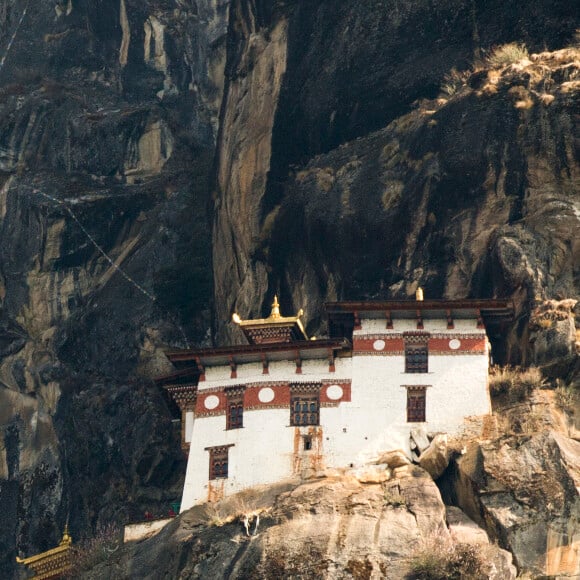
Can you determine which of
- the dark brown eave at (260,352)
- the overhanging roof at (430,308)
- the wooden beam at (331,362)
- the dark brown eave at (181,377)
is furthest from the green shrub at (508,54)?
the dark brown eave at (181,377)

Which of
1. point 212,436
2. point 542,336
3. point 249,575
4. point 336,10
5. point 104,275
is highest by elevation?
point 336,10

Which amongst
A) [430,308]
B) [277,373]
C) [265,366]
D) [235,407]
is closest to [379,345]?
[430,308]

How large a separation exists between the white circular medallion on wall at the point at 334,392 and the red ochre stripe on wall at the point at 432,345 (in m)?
1.78

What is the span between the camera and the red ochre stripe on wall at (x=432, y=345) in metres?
66.6

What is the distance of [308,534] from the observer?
59094 mm

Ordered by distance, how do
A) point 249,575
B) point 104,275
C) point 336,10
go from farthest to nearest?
point 104,275 < point 336,10 < point 249,575

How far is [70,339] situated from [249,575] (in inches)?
1249

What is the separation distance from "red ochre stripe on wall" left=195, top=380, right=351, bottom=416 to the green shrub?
62.7 feet

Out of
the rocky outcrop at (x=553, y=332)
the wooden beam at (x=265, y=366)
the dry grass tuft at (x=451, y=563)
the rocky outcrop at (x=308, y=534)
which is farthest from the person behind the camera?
the wooden beam at (x=265, y=366)

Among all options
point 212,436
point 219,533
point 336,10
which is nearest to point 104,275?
point 336,10

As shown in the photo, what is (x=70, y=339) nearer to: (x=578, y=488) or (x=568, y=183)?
(x=568, y=183)

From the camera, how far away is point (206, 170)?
9469 centimetres

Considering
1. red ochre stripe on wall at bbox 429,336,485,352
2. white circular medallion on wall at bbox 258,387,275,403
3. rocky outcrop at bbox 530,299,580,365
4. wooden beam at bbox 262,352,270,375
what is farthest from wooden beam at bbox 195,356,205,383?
rocky outcrop at bbox 530,299,580,365

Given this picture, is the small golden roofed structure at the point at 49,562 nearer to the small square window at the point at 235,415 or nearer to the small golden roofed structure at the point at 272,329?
the small square window at the point at 235,415
